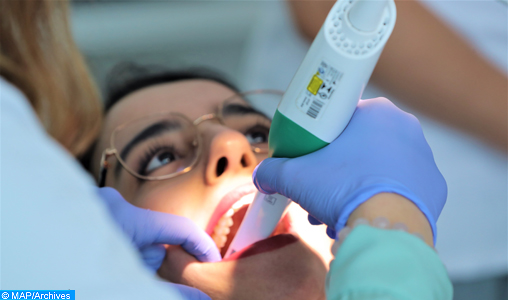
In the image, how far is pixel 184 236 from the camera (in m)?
0.77

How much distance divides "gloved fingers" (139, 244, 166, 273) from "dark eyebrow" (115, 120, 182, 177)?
0.27 m

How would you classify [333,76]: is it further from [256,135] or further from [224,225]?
[256,135]

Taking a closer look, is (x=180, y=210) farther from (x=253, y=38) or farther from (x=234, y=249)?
(x=253, y=38)

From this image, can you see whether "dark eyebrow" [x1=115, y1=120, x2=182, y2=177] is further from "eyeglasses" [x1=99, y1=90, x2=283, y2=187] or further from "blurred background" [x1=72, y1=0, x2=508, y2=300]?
"blurred background" [x1=72, y1=0, x2=508, y2=300]

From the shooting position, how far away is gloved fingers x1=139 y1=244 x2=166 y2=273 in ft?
2.60

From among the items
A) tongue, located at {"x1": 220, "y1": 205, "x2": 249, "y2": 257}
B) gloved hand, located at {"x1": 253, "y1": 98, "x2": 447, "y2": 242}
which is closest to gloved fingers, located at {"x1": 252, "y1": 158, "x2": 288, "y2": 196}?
gloved hand, located at {"x1": 253, "y1": 98, "x2": 447, "y2": 242}

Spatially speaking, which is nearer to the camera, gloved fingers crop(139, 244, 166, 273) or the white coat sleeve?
the white coat sleeve

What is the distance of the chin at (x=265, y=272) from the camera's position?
29.0 inches

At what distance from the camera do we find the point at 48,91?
1259 millimetres

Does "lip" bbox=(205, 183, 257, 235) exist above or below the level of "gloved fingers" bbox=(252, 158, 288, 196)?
below

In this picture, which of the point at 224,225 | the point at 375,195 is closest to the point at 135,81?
the point at 224,225

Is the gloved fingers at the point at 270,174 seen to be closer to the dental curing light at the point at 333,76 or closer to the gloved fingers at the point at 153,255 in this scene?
the dental curing light at the point at 333,76

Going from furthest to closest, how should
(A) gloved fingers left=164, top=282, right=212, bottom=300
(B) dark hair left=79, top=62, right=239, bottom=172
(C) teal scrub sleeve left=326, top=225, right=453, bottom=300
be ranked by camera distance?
1. (B) dark hair left=79, top=62, right=239, bottom=172
2. (A) gloved fingers left=164, top=282, right=212, bottom=300
3. (C) teal scrub sleeve left=326, top=225, right=453, bottom=300

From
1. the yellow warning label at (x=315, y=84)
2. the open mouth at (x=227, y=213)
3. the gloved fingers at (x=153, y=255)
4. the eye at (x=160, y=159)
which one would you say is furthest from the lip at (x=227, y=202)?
the yellow warning label at (x=315, y=84)
